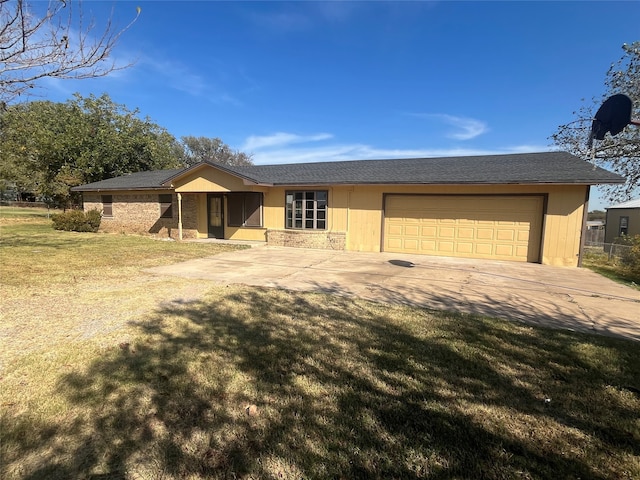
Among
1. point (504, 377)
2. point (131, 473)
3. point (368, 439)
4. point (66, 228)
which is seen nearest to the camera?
point (131, 473)

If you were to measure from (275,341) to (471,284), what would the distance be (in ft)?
17.4

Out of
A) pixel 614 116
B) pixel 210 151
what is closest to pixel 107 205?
pixel 614 116

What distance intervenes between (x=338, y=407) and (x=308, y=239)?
10.7 m

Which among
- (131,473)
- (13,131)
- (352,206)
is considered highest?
(13,131)

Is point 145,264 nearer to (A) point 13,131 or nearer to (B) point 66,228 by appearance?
(B) point 66,228

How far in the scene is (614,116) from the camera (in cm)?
465

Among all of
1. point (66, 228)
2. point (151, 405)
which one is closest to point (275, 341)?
point (151, 405)

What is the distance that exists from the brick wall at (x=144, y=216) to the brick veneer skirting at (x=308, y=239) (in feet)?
16.6

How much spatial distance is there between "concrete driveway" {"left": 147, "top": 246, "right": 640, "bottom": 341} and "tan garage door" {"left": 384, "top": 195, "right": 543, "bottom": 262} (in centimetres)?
74

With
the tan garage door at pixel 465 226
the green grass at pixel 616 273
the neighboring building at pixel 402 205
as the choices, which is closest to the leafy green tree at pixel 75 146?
the neighboring building at pixel 402 205

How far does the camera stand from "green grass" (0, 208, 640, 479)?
2148 mm

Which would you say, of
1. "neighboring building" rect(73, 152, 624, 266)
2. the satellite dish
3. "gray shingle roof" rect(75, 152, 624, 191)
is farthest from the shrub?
the satellite dish

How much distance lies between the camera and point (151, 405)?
271 cm

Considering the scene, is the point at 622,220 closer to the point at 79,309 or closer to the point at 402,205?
the point at 402,205
